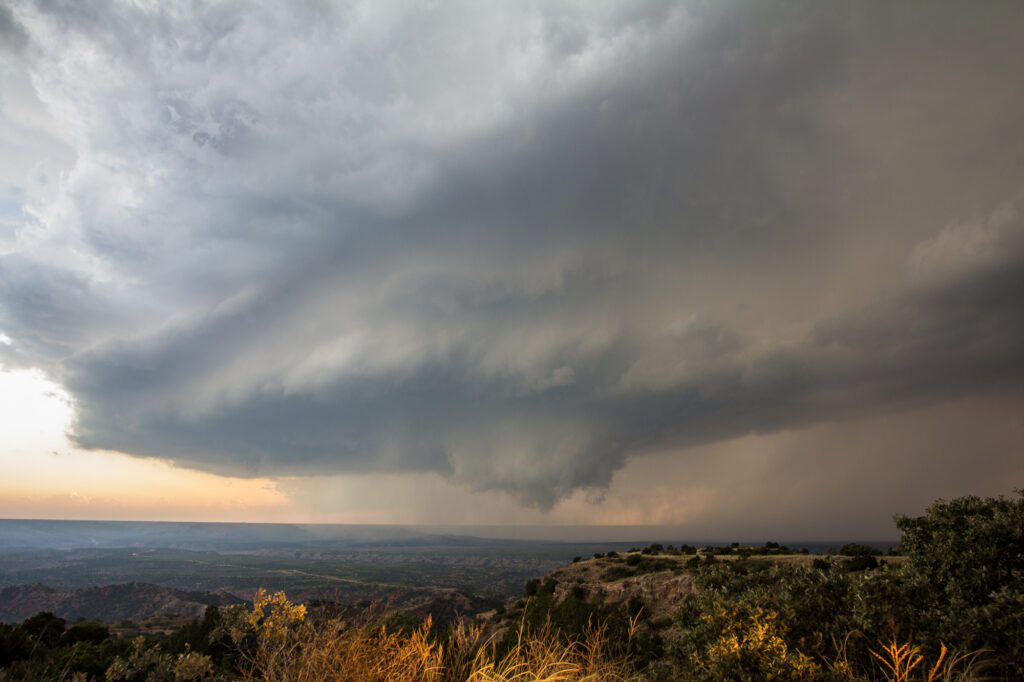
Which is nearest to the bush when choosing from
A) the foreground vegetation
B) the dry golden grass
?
the foreground vegetation

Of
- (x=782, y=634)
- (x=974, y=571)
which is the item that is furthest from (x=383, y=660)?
(x=974, y=571)

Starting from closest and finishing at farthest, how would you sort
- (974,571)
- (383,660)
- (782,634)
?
(383,660)
(782,634)
(974,571)

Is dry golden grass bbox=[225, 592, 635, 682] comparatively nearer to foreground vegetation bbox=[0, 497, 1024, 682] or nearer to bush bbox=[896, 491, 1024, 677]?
foreground vegetation bbox=[0, 497, 1024, 682]

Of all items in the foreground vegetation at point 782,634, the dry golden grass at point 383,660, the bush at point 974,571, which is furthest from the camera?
the bush at point 974,571

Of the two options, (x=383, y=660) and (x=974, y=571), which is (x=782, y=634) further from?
(x=383, y=660)

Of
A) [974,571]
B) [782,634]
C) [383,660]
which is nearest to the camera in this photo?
[383,660]

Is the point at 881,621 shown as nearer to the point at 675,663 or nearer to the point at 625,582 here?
the point at 675,663

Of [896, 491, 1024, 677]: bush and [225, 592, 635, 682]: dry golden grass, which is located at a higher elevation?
[896, 491, 1024, 677]: bush

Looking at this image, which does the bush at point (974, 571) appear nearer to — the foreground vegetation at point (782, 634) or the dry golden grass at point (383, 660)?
the foreground vegetation at point (782, 634)

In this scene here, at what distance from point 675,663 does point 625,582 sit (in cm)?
3182

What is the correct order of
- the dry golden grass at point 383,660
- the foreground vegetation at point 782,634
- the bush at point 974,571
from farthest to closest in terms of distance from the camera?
the bush at point 974,571
the foreground vegetation at point 782,634
the dry golden grass at point 383,660

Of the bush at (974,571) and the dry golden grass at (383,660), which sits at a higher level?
the bush at (974,571)

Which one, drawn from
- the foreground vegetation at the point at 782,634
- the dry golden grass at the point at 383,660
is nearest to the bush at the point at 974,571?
the foreground vegetation at the point at 782,634

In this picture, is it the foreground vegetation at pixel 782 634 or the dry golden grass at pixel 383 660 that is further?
the foreground vegetation at pixel 782 634
